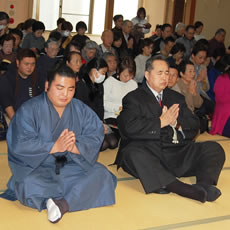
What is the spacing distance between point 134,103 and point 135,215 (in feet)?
3.46

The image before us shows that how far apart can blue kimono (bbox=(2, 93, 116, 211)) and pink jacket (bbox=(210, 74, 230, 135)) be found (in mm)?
2734

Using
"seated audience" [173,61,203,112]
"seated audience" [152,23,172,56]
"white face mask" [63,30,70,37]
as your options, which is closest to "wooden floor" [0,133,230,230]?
"seated audience" [173,61,203,112]

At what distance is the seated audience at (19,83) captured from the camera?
4.60 metres

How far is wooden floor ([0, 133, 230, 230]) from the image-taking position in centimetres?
266

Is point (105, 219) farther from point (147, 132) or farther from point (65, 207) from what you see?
point (147, 132)

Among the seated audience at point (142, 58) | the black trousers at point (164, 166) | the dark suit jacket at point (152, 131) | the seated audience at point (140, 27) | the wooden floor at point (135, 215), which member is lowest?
the wooden floor at point (135, 215)

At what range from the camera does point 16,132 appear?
9.52ft

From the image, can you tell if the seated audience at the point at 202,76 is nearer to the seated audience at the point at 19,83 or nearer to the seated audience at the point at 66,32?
the seated audience at the point at 19,83

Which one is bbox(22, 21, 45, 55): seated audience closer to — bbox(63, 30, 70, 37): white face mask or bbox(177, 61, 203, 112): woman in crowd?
bbox(63, 30, 70, 37): white face mask

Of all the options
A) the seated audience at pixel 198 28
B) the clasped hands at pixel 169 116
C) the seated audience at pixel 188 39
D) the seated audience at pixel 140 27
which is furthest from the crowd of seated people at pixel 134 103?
the seated audience at pixel 198 28

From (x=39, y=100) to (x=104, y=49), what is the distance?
424 centimetres

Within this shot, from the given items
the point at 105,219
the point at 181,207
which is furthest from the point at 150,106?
the point at 105,219

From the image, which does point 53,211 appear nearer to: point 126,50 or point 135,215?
point 135,215

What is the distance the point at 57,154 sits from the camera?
3029 mm
